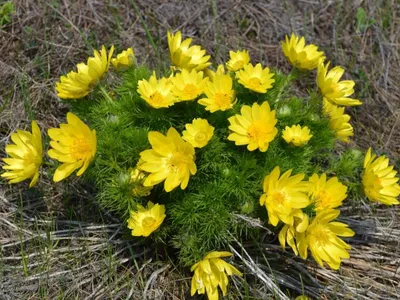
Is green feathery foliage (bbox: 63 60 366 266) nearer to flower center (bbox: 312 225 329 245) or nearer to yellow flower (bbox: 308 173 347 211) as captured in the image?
yellow flower (bbox: 308 173 347 211)

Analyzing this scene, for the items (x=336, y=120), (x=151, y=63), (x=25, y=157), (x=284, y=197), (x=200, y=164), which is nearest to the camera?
(x=284, y=197)

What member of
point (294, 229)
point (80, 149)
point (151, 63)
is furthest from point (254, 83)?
point (151, 63)

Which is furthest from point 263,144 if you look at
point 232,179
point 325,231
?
point 325,231

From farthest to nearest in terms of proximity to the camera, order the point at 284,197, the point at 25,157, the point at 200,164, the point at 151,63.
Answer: the point at 151,63
the point at 25,157
the point at 200,164
the point at 284,197

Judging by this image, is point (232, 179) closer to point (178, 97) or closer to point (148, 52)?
point (178, 97)

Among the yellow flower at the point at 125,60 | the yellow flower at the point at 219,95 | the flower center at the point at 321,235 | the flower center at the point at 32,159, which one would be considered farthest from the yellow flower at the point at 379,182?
the flower center at the point at 32,159

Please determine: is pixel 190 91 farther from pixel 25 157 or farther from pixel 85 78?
pixel 25 157

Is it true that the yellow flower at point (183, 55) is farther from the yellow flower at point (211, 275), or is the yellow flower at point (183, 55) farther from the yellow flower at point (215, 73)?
the yellow flower at point (211, 275)
